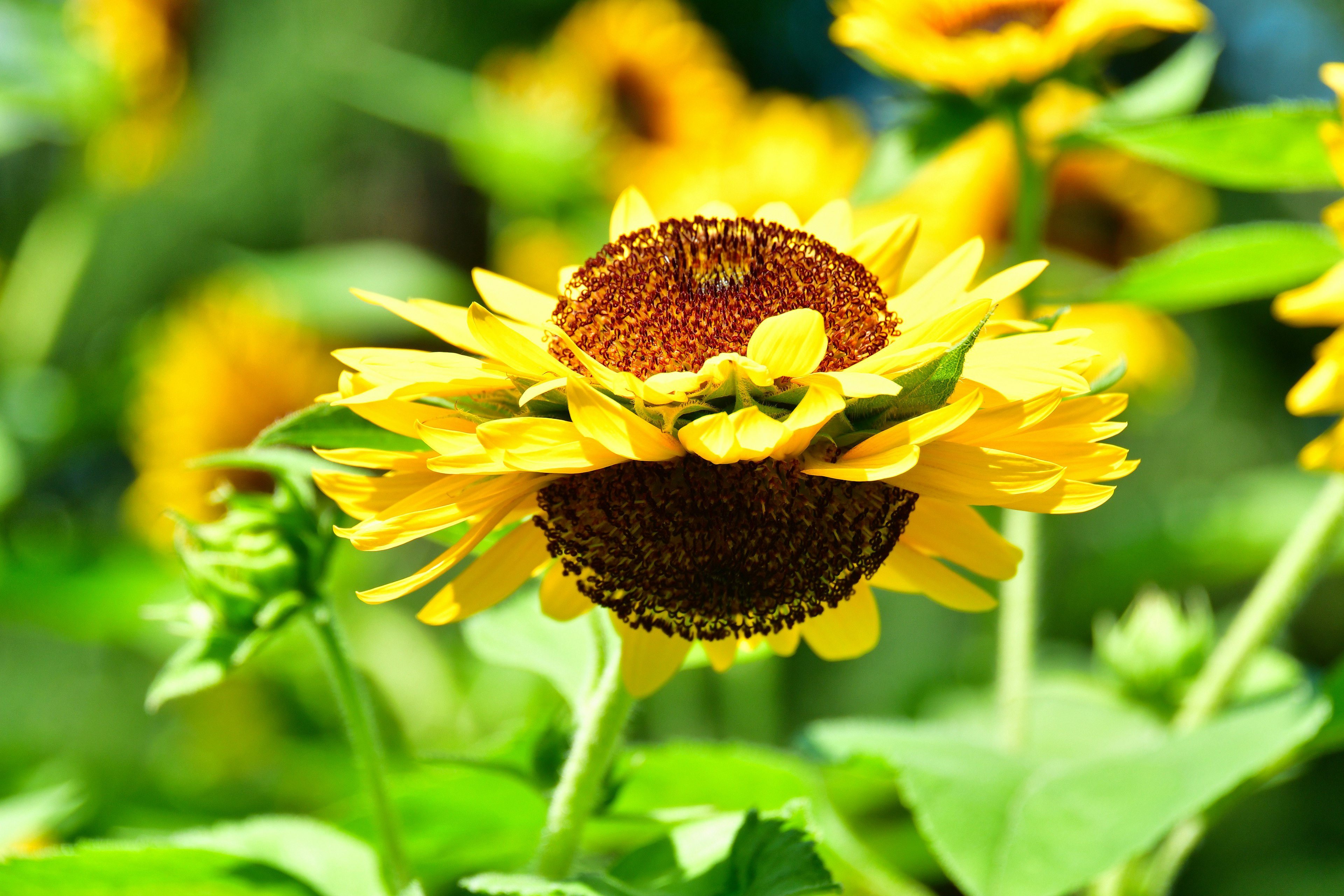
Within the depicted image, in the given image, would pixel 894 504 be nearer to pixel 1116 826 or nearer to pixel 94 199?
pixel 1116 826

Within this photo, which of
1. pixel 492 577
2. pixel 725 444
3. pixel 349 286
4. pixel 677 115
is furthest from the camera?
pixel 677 115

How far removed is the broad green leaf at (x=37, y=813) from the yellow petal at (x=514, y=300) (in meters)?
0.58

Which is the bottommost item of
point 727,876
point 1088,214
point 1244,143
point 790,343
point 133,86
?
point 727,876

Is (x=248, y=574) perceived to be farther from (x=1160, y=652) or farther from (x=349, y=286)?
(x=349, y=286)

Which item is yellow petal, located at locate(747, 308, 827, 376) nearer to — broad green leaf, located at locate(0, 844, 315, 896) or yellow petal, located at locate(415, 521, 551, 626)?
yellow petal, located at locate(415, 521, 551, 626)

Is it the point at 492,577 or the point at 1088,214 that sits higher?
the point at 1088,214

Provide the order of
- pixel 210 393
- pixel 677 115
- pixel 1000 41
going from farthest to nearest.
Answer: pixel 677 115 → pixel 210 393 → pixel 1000 41

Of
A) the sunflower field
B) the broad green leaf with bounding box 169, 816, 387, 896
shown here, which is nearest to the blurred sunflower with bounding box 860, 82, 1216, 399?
the sunflower field

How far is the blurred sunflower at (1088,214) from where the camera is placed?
5.08ft

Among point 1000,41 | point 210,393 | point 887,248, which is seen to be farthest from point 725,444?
point 210,393

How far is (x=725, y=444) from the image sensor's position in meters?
0.47

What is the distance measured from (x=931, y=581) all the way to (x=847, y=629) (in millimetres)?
60

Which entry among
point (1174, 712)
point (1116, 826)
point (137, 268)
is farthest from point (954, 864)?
point (137, 268)

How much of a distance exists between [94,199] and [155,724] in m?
1.73
